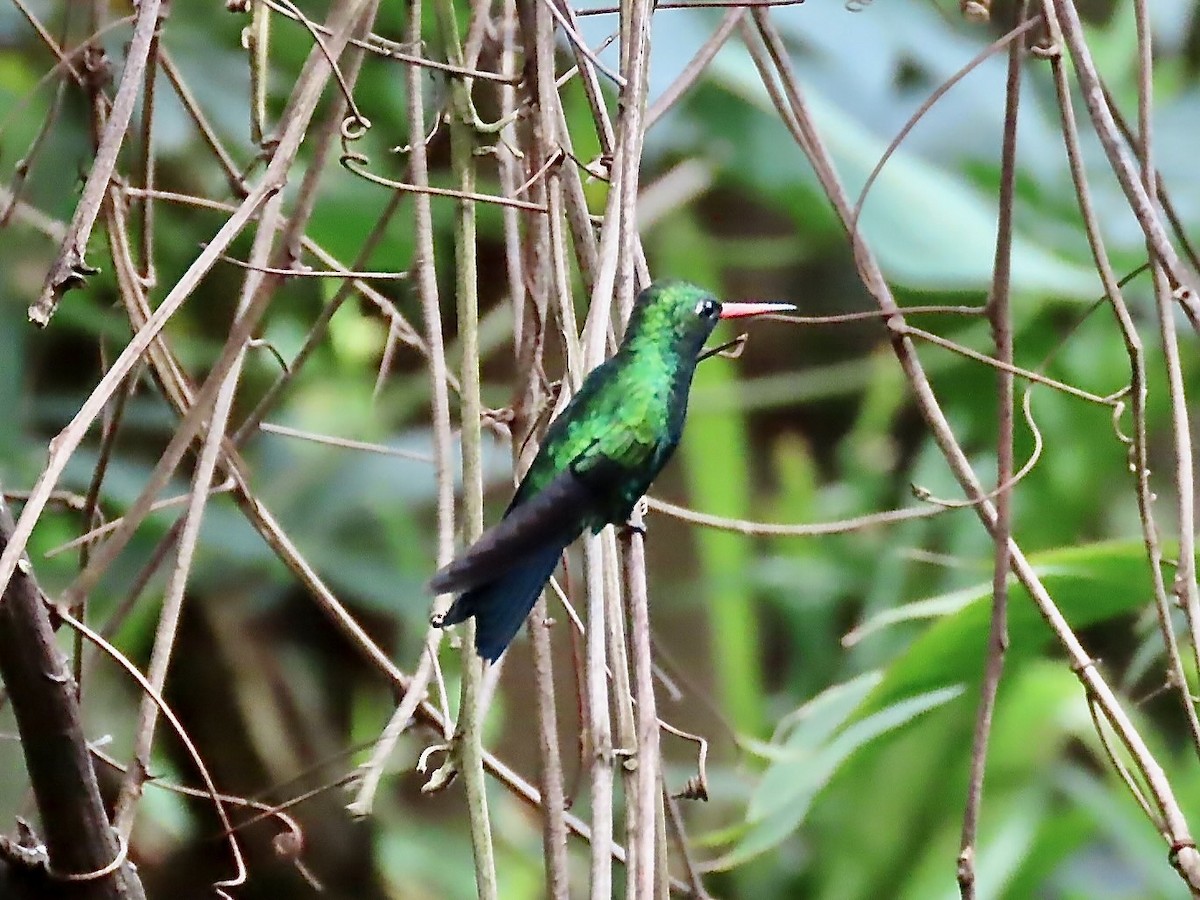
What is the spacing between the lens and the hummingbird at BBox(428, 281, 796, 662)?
0.67 m

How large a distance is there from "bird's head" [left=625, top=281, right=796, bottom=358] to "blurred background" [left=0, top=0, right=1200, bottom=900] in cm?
A: 29

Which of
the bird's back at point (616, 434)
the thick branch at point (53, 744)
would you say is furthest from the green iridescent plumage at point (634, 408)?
the thick branch at point (53, 744)

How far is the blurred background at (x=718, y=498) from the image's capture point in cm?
156

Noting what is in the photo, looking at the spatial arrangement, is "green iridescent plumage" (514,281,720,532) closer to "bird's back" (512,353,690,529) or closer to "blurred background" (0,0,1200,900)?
"bird's back" (512,353,690,529)

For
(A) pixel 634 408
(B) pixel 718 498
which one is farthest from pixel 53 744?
(B) pixel 718 498

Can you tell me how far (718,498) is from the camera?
2.44 meters

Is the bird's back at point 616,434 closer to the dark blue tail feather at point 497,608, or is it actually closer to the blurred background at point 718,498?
the dark blue tail feather at point 497,608

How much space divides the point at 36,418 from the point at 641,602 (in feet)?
4.90

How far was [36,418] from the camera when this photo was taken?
1.96m

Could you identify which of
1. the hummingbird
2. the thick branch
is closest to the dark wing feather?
the hummingbird

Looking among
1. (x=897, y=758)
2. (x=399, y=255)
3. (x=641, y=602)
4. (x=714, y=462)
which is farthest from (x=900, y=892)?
(x=641, y=602)

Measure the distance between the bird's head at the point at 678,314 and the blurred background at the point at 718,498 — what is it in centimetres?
29

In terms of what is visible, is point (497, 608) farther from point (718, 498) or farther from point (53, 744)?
point (718, 498)

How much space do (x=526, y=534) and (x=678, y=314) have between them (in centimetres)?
22
